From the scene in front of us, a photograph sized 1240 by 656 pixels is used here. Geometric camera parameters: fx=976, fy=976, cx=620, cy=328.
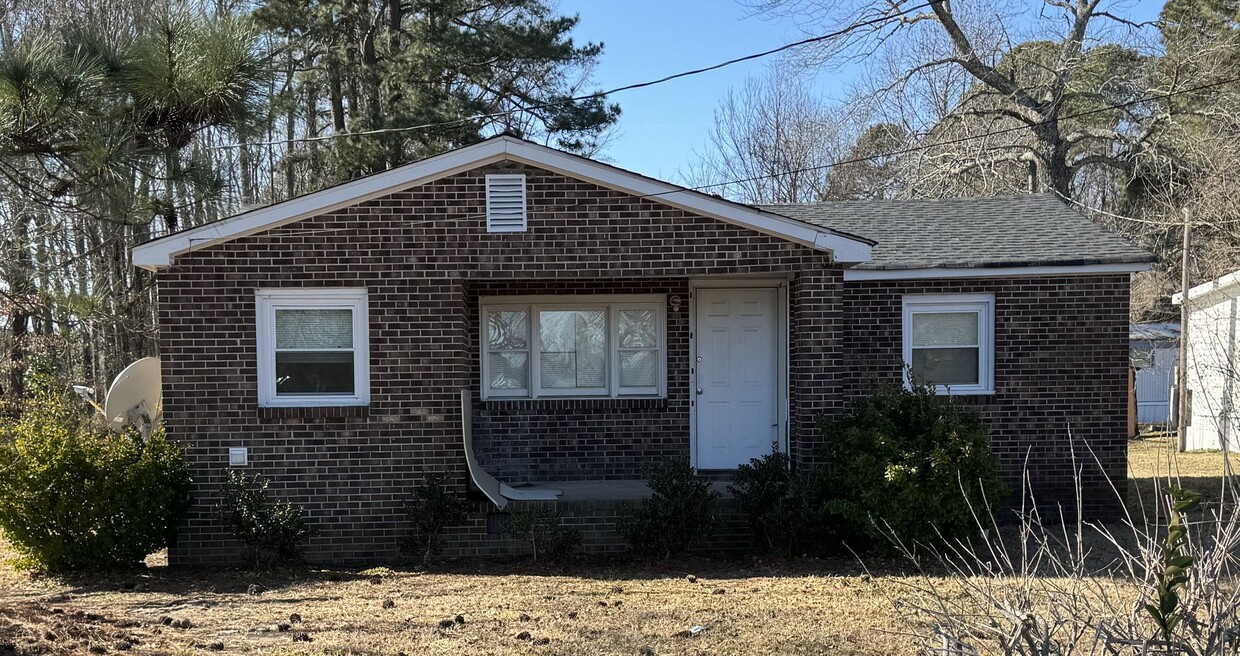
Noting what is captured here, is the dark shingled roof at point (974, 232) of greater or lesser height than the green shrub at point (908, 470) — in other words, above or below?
above

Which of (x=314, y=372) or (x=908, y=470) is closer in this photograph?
(x=908, y=470)

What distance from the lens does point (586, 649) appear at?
6.23 metres

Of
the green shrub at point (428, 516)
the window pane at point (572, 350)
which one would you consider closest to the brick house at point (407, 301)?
the green shrub at point (428, 516)

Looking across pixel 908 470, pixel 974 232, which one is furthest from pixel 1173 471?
pixel 908 470

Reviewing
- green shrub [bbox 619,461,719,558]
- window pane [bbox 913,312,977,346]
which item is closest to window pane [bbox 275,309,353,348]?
green shrub [bbox 619,461,719,558]

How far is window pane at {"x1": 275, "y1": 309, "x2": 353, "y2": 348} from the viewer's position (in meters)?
9.39

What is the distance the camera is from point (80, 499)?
336 inches

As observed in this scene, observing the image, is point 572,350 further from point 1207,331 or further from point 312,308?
point 1207,331

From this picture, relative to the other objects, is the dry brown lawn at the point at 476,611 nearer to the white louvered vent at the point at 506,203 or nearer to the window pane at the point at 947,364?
the window pane at the point at 947,364

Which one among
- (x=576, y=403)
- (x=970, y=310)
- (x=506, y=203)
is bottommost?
(x=576, y=403)

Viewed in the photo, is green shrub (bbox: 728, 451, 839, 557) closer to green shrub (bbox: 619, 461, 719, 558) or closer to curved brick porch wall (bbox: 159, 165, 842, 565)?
green shrub (bbox: 619, 461, 719, 558)

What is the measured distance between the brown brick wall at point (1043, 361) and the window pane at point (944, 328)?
0.83 feet

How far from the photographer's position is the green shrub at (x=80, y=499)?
8477 millimetres

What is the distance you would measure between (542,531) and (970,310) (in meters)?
5.35
